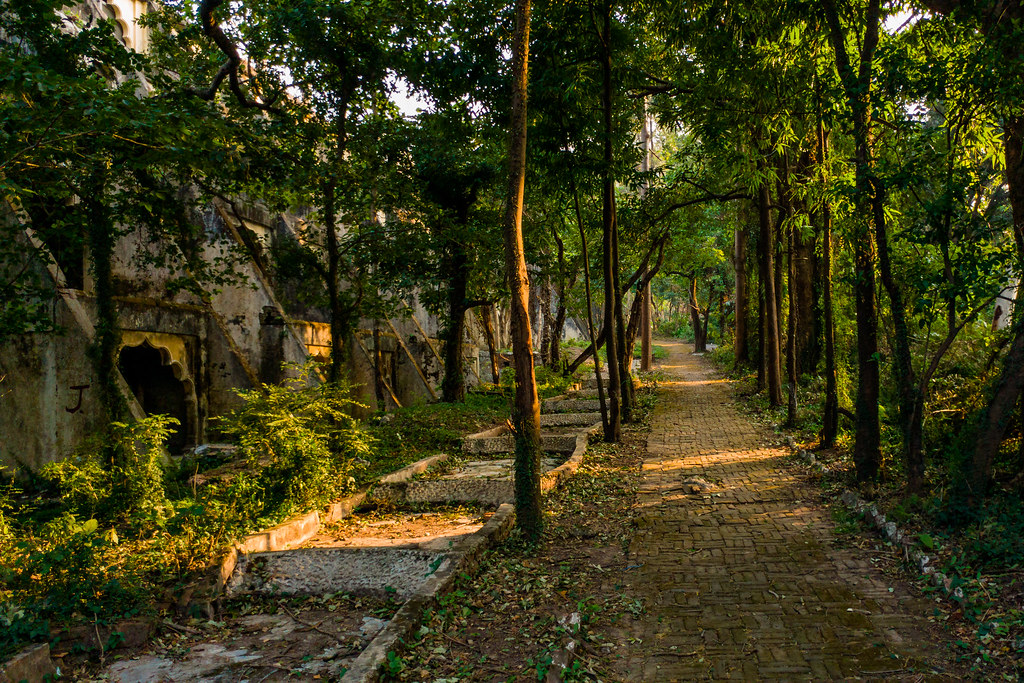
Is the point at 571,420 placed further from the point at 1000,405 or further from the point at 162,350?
the point at 1000,405

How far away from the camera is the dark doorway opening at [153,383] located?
1289 cm

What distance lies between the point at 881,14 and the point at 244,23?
8688 millimetres

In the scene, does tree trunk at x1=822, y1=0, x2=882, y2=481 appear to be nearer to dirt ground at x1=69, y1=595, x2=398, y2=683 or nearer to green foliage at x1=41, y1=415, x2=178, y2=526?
dirt ground at x1=69, y1=595, x2=398, y2=683

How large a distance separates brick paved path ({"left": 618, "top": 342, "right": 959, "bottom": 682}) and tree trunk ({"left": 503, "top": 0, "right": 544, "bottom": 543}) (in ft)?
3.95

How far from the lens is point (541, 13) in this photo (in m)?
10.6

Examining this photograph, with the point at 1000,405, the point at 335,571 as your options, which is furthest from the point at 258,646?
the point at 1000,405

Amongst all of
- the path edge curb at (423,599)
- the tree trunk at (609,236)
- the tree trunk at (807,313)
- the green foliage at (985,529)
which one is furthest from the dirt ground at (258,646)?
the tree trunk at (807,313)

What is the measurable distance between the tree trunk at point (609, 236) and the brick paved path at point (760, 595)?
2603 millimetres

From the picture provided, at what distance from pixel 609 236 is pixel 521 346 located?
5.57 metres

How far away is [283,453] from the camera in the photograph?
7.23 meters

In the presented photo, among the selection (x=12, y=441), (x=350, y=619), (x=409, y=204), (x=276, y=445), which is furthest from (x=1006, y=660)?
(x=12, y=441)

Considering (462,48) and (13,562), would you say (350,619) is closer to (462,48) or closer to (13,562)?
(13,562)

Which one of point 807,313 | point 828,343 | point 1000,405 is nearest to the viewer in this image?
point 1000,405

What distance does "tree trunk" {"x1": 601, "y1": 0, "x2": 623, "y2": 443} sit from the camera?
1092cm
